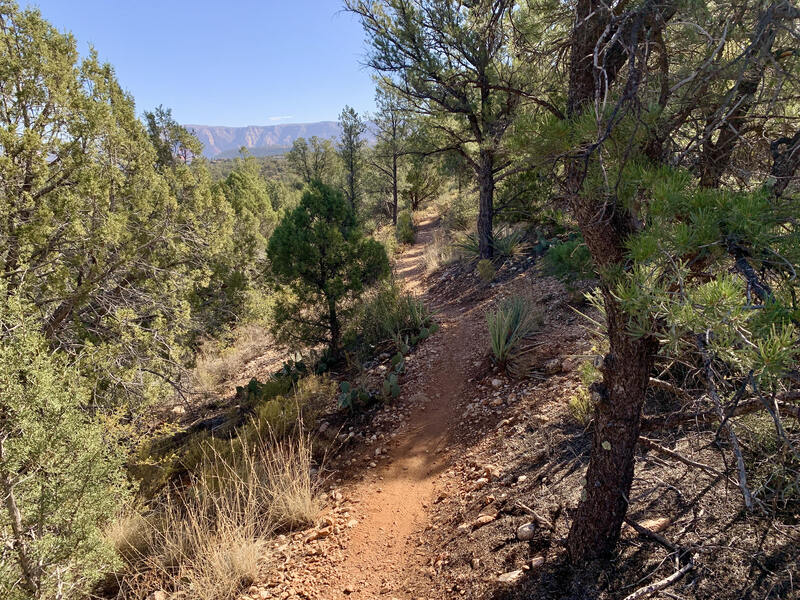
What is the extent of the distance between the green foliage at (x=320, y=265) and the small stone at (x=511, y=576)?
14.6 feet

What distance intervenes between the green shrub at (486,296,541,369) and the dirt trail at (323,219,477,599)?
547 millimetres

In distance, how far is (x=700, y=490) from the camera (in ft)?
7.15

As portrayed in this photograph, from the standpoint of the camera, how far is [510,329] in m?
4.89

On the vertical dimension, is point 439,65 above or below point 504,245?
above

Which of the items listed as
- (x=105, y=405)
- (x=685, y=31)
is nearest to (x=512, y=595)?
(x=685, y=31)

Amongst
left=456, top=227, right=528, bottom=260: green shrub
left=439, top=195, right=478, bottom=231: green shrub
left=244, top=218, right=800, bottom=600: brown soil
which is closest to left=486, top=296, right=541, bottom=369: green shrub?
left=244, top=218, right=800, bottom=600: brown soil

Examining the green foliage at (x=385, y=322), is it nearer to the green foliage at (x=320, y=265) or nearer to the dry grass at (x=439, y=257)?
the green foliage at (x=320, y=265)

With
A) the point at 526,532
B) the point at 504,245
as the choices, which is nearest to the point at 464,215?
the point at 504,245

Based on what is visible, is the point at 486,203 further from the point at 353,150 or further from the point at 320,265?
the point at 353,150

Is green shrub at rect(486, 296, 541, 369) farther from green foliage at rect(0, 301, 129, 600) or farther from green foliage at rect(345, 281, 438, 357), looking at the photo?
green foliage at rect(0, 301, 129, 600)

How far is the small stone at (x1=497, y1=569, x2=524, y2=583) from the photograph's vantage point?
82.4 inches

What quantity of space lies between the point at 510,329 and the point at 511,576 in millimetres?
3079

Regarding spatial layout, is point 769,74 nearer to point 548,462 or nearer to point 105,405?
point 548,462

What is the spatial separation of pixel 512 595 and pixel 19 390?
2.81 meters
